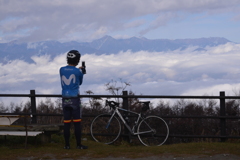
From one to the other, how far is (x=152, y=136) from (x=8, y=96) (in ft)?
14.9

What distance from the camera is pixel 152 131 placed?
1033 cm

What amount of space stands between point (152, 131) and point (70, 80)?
287 centimetres

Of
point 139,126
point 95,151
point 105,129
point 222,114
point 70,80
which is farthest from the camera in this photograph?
point 105,129

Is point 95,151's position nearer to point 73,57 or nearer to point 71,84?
point 71,84

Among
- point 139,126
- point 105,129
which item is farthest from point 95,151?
point 105,129

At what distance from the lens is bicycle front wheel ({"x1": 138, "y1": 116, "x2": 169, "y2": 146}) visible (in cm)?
1031

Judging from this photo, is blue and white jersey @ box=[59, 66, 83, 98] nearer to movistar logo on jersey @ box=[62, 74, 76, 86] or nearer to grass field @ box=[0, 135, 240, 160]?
movistar logo on jersey @ box=[62, 74, 76, 86]

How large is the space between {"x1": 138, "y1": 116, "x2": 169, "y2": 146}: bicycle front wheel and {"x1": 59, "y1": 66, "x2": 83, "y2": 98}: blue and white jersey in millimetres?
2336

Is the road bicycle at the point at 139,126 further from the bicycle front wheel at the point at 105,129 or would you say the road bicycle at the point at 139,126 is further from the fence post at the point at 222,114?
the fence post at the point at 222,114

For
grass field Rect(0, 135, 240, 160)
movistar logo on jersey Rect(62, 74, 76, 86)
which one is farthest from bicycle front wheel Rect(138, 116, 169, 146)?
movistar logo on jersey Rect(62, 74, 76, 86)

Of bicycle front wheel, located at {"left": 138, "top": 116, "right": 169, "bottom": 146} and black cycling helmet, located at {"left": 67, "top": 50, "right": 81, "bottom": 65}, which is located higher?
black cycling helmet, located at {"left": 67, "top": 50, "right": 81, "bottom": 65}

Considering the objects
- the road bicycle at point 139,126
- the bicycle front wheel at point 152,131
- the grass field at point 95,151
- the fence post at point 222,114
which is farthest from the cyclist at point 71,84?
the fence post at point 222,114

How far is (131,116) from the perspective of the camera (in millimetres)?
10602

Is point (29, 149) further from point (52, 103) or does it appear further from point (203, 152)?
point (52, 103)
